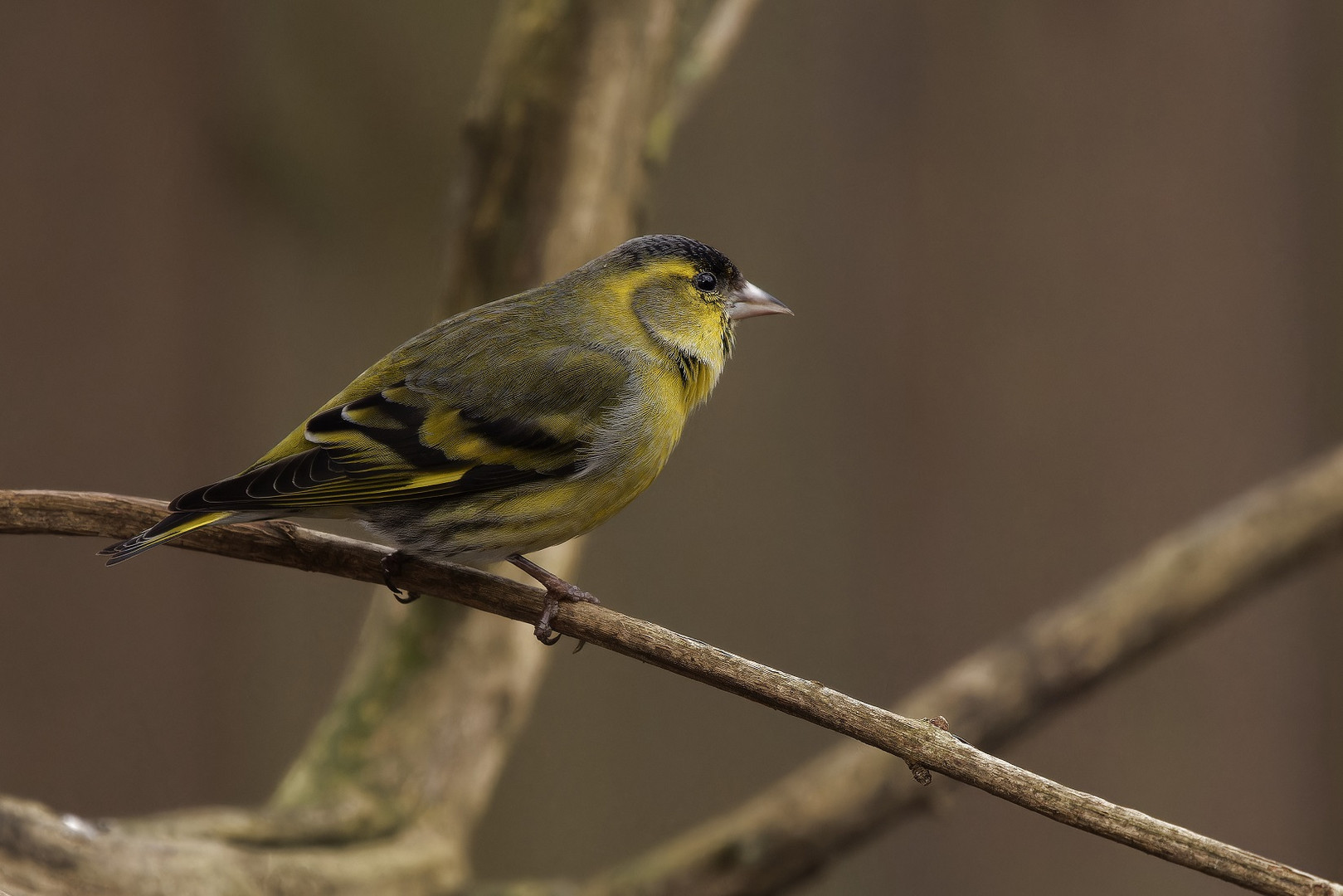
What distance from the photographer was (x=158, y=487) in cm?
257

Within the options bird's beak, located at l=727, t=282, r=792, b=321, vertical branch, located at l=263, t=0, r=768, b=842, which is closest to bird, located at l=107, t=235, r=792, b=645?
bird's beak, located at l=727, t=282, r=792, b=321

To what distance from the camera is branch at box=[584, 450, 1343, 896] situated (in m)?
2.32

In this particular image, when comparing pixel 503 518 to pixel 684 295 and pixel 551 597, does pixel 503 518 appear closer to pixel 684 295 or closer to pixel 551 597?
pixel 551 597

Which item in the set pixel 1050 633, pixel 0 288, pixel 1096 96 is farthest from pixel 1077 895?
pixel 0 288

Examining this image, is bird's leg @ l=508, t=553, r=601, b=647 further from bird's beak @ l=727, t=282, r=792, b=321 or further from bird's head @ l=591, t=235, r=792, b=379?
bird's beak @ l=727, t=282, r=792, b=321

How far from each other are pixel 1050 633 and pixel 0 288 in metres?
2.16

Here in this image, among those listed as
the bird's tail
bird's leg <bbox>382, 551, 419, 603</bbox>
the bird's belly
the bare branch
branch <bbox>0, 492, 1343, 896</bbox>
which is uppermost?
the bare branch

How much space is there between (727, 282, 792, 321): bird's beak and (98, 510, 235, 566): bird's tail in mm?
1005

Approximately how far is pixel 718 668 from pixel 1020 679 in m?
1.12

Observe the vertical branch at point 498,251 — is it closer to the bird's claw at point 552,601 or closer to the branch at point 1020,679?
the branch at point 1020,679

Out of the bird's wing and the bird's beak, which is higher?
the bird's beak

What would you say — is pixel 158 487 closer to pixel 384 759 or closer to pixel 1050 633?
pixel 384 759

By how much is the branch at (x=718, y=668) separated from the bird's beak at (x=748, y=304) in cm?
72

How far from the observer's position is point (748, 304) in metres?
2.29
